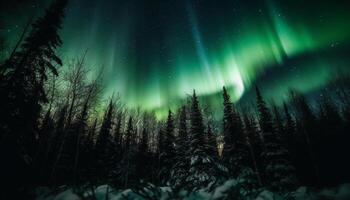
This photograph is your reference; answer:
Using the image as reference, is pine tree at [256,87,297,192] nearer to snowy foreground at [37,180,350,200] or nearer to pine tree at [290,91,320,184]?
pine tree at [290,91,320,184]

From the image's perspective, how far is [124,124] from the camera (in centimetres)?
4431

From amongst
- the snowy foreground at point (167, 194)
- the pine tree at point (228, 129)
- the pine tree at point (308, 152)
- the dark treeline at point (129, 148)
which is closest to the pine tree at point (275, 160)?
the dark treeline at point (129, 148)

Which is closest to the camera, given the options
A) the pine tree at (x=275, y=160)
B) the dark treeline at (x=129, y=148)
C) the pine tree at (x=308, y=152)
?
the dark treeline at (x=129, y=148)

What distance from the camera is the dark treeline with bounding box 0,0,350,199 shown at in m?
10.6

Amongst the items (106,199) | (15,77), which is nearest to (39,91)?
(15,77)

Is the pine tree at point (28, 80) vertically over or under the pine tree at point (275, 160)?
over

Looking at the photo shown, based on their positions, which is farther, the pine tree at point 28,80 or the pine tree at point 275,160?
the pine tree at point 275,160

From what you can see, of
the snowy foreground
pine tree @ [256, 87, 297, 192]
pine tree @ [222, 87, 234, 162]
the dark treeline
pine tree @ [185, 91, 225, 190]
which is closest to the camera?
the snowy foreground

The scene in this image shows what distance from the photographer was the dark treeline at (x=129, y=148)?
10.6 m

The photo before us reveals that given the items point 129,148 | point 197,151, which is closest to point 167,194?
point 197,151

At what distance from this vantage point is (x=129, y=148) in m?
27.5

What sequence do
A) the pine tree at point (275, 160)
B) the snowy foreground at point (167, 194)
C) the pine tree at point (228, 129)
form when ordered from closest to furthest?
1. the snowy foreground at point (167, 194)
2. the pine tree at point (275, 160)
3. the pine tree at point (228, 129)

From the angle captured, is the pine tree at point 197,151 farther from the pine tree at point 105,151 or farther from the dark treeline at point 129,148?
the pine tree at point 105,151

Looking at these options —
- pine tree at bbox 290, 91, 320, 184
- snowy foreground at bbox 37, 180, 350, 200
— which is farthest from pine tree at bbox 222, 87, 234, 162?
snowy foreground at bbox 37, 180, 350, 200
